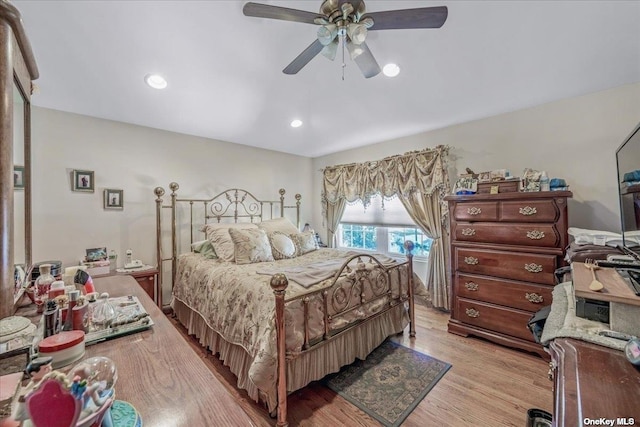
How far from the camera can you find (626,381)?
0.67m

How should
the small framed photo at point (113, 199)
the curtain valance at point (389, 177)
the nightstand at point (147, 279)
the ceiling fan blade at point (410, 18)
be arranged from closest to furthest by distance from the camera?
the ceiling fan blade at point (410, 18) → the nightstand at point (147, 279) → the small framed photo at point (113, 199) → the curtain valance at point (389, 177)

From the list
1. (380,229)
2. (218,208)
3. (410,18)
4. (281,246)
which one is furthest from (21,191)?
(380,229)

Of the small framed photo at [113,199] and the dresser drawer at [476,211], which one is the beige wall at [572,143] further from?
the small framed photo at [113,199]

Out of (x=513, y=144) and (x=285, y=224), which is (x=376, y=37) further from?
(x=285, y=224)

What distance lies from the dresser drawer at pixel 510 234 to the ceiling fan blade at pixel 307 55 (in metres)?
2.17

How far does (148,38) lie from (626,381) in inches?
122

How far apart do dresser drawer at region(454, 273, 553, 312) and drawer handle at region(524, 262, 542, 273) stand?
0.13m

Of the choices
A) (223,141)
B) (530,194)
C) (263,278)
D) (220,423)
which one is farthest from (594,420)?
(223,141)

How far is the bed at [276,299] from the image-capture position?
64.2 inches

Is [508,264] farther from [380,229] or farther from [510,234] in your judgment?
[380,229]

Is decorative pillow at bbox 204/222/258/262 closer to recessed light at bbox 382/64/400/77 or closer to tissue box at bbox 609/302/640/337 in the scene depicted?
recessed light at bbox 382/64/400/77

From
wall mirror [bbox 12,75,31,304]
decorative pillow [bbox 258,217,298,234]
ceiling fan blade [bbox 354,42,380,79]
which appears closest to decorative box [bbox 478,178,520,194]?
ceiling fan blade [bbox 354,42,380,79]

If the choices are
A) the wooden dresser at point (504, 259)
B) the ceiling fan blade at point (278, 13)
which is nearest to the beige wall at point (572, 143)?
the wooden dresser at point (504, 259)

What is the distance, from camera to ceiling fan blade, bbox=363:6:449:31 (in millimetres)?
1323
